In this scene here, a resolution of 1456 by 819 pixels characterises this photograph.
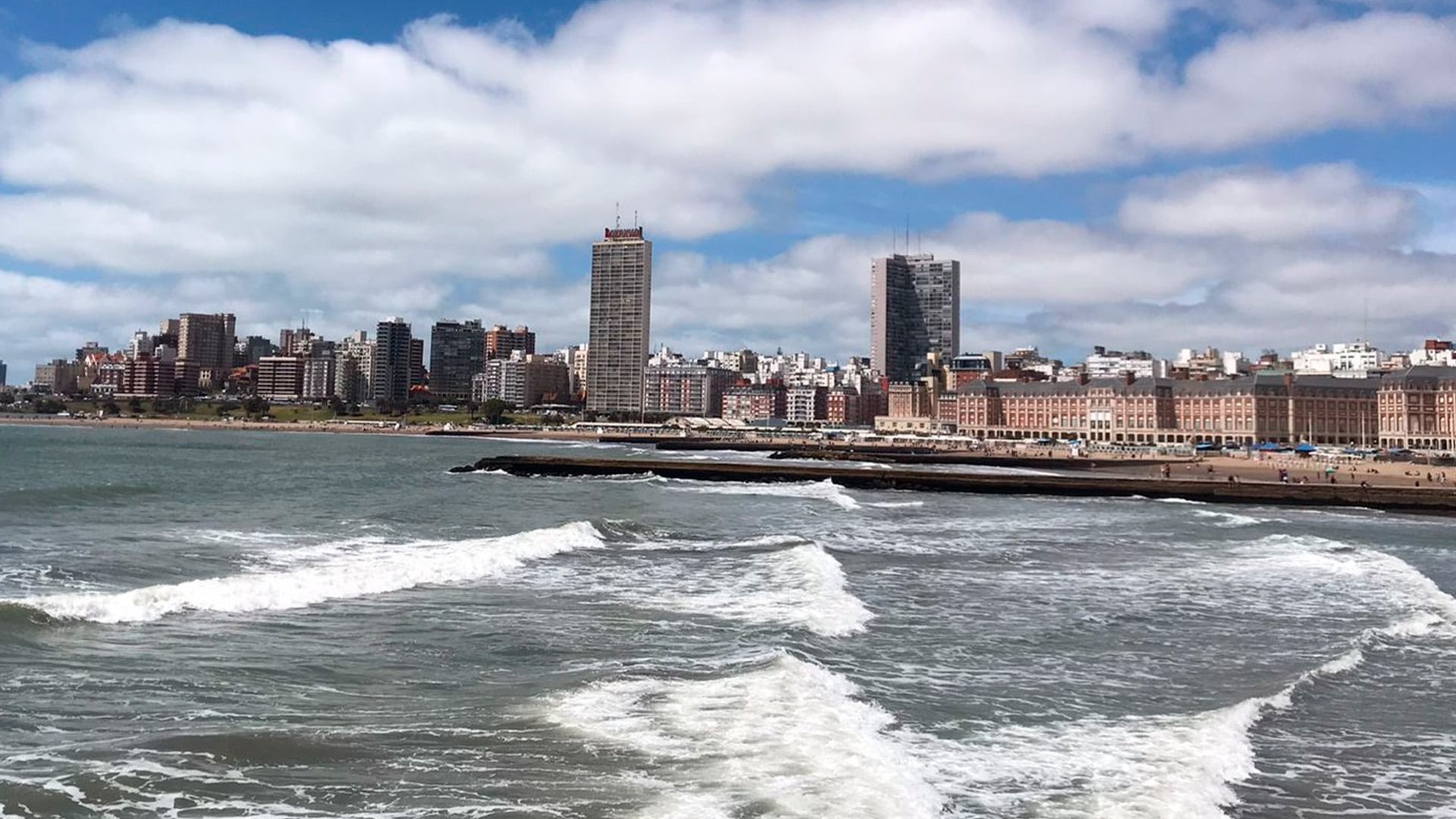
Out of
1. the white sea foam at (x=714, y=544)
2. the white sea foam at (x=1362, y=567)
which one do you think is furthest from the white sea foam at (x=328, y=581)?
→ the white sea foam at (x=1362, y=567)

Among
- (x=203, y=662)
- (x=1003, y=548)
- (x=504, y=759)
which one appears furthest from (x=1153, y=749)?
(x=1003, y=548)

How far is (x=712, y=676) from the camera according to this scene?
12391 millimetres

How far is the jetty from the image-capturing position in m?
45.3

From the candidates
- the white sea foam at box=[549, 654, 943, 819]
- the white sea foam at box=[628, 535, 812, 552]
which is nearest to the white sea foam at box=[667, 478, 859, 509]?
the white sea foam at box=[628, 535, 812, 552]

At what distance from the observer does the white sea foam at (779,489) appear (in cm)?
4603

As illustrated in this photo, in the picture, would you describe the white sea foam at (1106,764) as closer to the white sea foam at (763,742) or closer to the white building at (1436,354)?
the white sea foam at (763,742)

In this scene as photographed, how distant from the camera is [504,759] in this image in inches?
365

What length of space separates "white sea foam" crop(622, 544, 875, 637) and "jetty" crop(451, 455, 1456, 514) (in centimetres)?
3114

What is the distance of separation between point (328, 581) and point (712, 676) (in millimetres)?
8958

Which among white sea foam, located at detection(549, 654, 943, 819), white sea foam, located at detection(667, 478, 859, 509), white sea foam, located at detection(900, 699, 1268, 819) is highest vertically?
white sea foam, located at detection(549, 654, 943, 819)

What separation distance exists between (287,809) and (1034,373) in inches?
7860

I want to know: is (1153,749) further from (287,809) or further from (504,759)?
(287,809)

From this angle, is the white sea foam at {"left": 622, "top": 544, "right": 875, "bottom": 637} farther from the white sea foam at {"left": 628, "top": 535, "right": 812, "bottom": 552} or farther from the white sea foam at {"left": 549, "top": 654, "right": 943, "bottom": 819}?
the white sea foam at {"left": 549, "top": 654, "right": 943, "bottom": 819}

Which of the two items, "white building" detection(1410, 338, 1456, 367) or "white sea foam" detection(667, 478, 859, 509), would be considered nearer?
"white sea foam" detection(667, 478, 859, 509)
